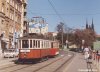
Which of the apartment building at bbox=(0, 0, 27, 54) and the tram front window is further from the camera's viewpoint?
the apartment building at bbox=(0, 0, 27, 54)

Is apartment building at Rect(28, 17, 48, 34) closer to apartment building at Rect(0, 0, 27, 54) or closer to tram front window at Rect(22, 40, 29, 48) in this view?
apartment building at Rect(0, 0, 27, 54)

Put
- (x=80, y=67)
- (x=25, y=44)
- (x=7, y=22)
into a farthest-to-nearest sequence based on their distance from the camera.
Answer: (x=7, y=22) → (x=25, y=44) → (x=80, y=67)

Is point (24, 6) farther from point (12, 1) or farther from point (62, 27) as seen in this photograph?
point (62, 27)

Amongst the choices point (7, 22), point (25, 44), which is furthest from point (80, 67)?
point (7, 22)

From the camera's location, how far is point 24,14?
103625 mm

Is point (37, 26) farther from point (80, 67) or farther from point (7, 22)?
point (80, 67)

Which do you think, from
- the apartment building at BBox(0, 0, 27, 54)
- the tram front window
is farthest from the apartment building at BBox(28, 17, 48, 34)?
the tram front window

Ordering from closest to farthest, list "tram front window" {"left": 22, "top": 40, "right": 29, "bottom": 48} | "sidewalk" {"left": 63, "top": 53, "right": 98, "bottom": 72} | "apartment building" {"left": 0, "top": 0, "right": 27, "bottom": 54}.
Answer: "sidewalk" {"left": 63, "top": 53, "right": 98, "bottom": 72}, "tram front window" {"left": 22, "top": 40, "right": 29, "bottom": 48}, "apartment building" {"left": 0, "top": 0, "right": 27, "bottom": 54}

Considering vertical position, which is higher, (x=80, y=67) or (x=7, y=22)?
(x=7, y=22)

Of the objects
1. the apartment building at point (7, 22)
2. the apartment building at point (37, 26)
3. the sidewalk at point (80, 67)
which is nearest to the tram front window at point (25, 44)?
the sidewalk at point (80, 67)

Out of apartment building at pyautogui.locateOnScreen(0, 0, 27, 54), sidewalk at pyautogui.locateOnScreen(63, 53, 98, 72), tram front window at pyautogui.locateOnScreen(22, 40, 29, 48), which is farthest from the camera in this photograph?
apartment building at pyautogui.locateOnScreen(0, 0, 27, 54)

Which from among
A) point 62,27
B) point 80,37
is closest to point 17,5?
point 80,37

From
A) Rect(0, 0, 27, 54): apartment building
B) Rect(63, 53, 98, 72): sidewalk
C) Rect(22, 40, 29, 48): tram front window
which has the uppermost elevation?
Rect(0, 0, 27, 54): apartment building

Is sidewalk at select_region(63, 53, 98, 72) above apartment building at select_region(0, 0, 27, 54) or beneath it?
beneath
